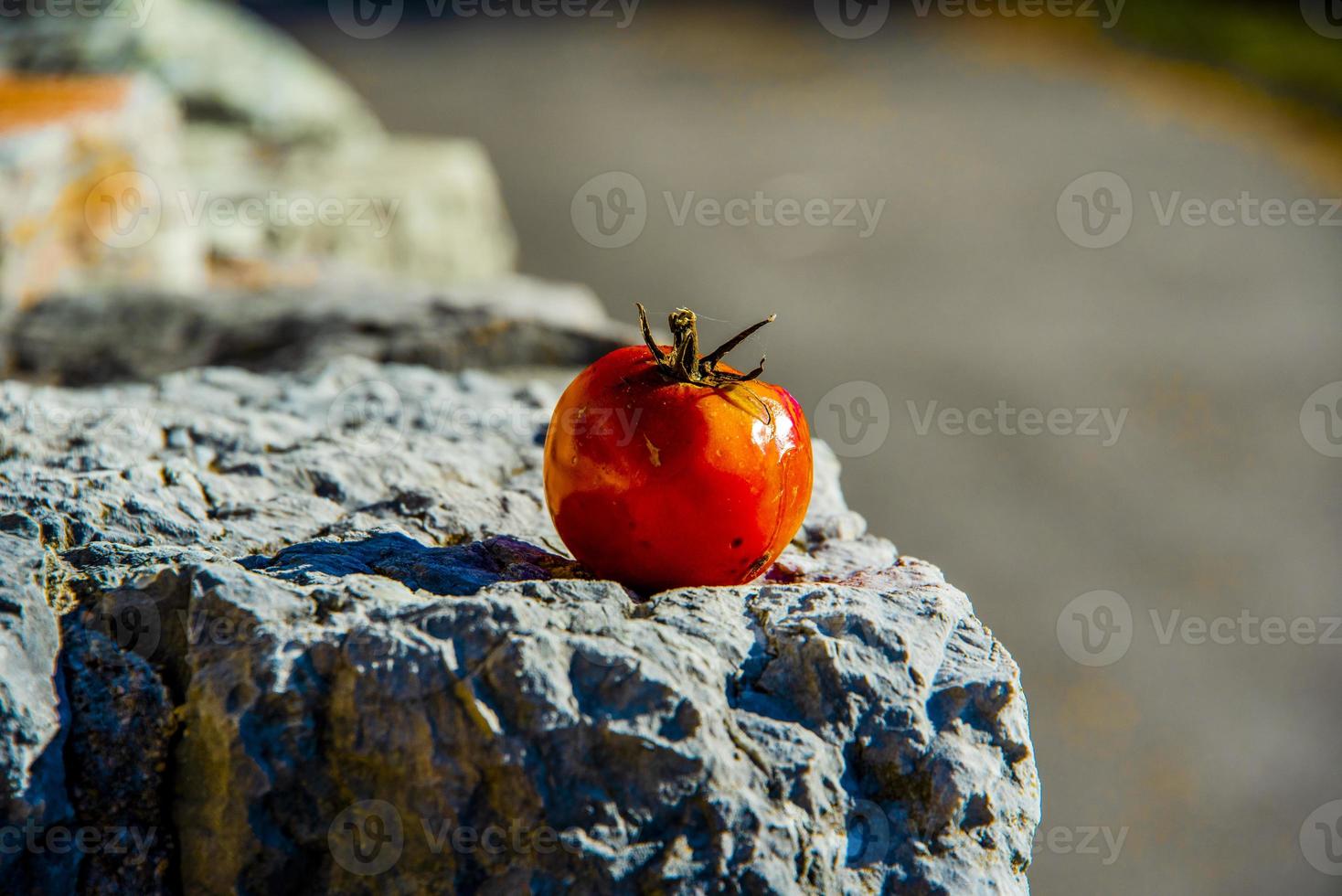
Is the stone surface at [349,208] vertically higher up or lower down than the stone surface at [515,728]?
higher up

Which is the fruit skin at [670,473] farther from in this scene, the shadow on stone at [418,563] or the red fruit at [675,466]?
the shadow on stone at [418,563]

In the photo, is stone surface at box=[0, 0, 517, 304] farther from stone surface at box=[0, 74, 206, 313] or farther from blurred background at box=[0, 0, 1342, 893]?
blurred background at box=[0, 0, 1342, 893]

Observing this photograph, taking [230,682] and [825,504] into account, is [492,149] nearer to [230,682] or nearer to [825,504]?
[825,504]

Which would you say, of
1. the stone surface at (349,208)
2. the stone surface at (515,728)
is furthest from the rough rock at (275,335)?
the stone surface at (515,728)

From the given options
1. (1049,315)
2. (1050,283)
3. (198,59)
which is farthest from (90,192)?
(1050,283)

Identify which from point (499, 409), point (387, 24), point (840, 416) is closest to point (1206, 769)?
point (840, 416)

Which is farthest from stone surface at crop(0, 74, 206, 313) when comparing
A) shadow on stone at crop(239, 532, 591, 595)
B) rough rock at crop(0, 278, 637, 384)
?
shadow on stone at crop(239, 532, 591, 595)

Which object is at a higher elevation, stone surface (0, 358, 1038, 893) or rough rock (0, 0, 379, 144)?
rough rock (0, 0, 379, 144)

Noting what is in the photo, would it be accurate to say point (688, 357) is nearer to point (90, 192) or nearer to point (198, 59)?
point (90, 192)
